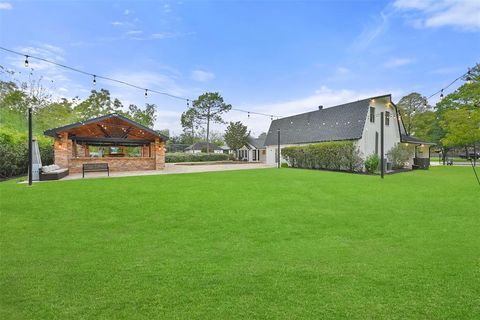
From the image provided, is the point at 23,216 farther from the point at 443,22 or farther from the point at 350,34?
the point at 443,22

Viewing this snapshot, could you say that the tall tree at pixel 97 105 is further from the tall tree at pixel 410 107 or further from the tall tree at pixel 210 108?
the tall tree at pixel 410 107

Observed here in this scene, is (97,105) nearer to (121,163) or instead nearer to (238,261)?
(121,163)

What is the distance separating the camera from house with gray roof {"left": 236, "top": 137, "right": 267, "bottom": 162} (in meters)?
31.2

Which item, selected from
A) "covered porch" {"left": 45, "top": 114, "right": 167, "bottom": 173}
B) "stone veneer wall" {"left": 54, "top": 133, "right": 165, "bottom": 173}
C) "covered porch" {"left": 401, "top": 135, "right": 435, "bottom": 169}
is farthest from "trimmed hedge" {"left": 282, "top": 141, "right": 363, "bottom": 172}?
"stone veneer wall" {"left": 54, "top": 133, "right": 165, "bottom": 173}

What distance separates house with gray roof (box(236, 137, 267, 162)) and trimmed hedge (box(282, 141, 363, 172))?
32.2ft

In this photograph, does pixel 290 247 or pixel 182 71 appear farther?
pixel 182 71

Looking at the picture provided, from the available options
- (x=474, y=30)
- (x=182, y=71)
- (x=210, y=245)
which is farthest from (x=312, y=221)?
(x=182, y=71)

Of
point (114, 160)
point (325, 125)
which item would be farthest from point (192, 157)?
point (325, 125)

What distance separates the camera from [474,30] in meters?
11.7

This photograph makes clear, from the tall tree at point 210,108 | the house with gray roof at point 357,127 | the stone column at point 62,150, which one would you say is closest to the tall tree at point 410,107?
the house with gray roof at point 357,127

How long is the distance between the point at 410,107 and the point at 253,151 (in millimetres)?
23072

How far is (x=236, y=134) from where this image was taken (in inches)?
1265

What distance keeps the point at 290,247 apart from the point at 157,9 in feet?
41.1

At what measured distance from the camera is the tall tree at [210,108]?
3334 centimetres
